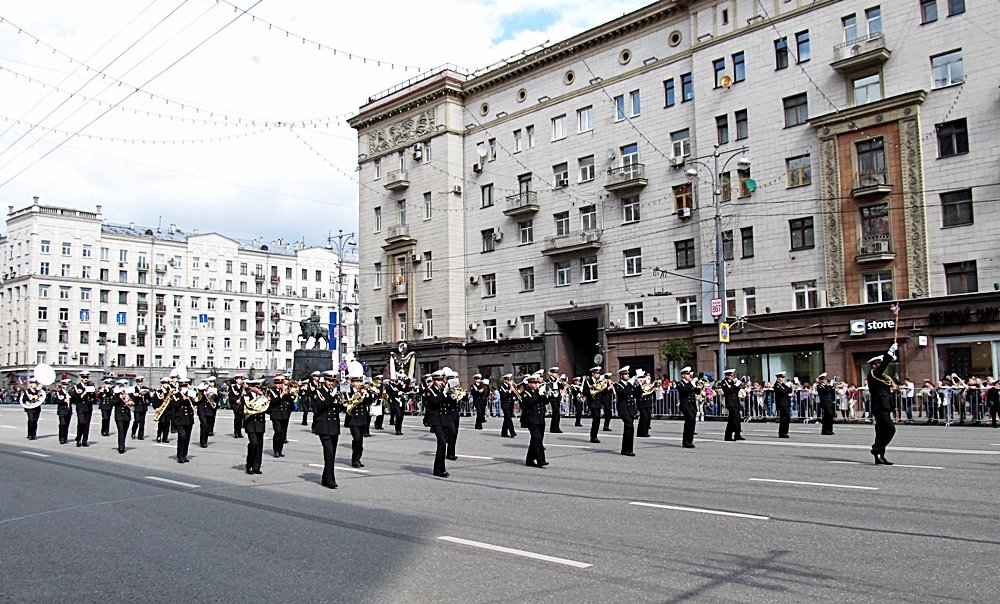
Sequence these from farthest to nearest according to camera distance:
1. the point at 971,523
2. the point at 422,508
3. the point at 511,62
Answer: the point at 511,62 → the point at 422,508 → the point at 971,523

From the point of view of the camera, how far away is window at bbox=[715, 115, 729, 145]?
132 feet

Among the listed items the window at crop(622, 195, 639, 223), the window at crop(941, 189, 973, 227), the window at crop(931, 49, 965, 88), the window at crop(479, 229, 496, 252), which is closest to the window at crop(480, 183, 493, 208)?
the window at crop(479, 229, 496, 252)

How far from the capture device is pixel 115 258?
90500mm

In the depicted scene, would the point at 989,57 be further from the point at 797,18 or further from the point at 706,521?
the point at 706,521

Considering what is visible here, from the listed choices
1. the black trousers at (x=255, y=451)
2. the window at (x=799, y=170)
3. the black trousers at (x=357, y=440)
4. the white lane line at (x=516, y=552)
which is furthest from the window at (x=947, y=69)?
the white lane line at (x=516, y=552)

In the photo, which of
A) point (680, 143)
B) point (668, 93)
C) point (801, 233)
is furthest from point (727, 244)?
point (668, 93)

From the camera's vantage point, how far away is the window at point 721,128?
132 feet

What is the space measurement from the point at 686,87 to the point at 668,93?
106 centimetres

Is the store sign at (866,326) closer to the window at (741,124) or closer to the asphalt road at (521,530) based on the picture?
the window at (741,124)

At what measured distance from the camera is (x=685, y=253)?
41.7 meters

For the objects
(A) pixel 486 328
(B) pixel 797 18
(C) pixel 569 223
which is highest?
(B) pixel 797 18

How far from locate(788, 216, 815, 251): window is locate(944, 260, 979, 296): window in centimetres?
542

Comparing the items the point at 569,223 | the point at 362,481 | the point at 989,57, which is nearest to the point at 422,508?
the point at 362,481

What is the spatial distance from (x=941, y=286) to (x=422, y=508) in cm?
2881
